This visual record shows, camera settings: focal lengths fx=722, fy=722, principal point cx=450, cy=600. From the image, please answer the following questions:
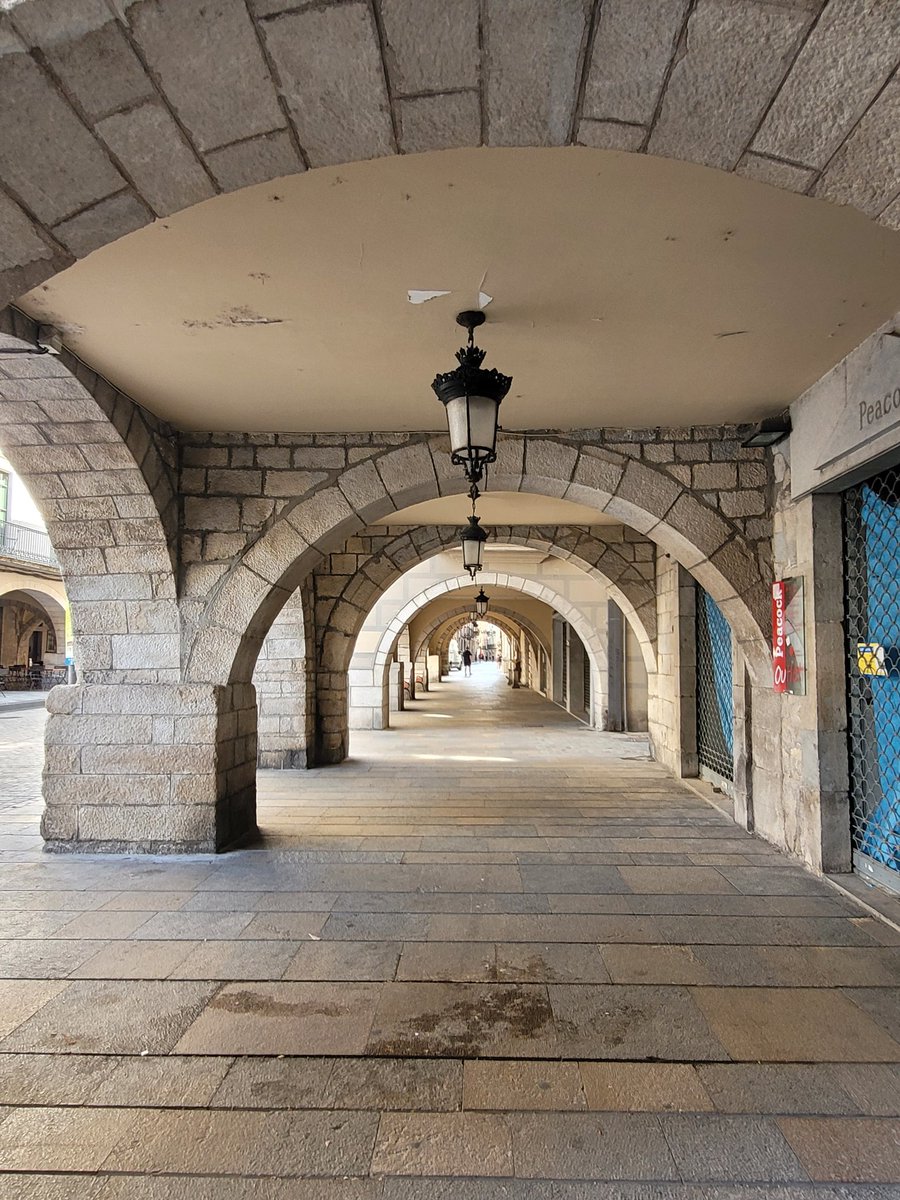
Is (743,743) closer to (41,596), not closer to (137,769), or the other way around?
(137,769)

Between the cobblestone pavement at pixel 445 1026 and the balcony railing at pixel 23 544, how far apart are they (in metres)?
14.8

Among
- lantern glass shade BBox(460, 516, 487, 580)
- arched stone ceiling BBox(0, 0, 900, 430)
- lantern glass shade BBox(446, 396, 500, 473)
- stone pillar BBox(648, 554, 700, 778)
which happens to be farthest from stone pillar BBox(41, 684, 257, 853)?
stone pillar BBox(648, 554, 700, 778)

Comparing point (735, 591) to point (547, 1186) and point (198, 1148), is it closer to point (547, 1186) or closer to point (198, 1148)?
point (547, 1186)

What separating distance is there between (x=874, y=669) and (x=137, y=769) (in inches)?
141

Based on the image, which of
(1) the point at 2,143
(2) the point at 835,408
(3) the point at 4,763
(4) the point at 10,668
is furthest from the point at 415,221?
(4) the point at 10,668

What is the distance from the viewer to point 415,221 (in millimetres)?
2010

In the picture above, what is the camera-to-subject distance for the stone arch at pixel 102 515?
3.15 m

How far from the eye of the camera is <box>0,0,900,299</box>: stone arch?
104 centimetres

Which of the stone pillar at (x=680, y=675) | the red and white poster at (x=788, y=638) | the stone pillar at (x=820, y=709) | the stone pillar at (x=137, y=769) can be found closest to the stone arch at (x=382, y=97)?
the stone pillar at (x=820, y=709)

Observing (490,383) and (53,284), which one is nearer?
(53,284)

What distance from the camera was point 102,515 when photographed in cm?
373

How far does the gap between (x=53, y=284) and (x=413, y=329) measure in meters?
1.21

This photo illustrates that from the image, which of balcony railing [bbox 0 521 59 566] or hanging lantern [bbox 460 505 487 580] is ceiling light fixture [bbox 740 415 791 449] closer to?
hanging lantern [bbox 460 505 487 580]

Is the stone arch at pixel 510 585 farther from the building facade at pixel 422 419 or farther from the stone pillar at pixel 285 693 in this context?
the building facade at pixel 422 419
